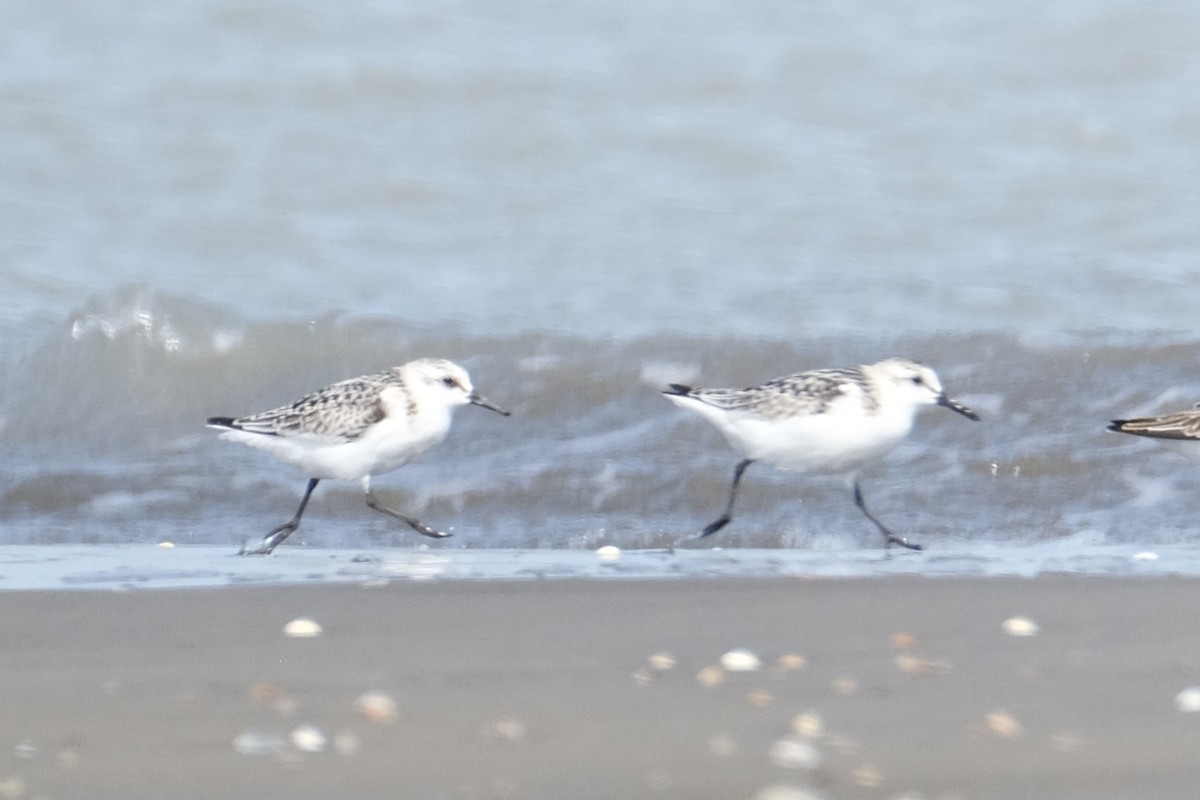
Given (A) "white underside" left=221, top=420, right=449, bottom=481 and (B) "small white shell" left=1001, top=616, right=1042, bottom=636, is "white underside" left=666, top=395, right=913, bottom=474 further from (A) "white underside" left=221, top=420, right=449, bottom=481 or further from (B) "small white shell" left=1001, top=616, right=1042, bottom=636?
(B) "small white shell" left=1001, top=616, right=1042, bottom=636

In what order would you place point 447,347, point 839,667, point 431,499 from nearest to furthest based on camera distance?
point 839,667 → point 431,499 → point 447,347

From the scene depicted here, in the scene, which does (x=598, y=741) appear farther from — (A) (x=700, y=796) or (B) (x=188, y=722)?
(B) (x=188, y=722)

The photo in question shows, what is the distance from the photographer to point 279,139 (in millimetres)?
11992

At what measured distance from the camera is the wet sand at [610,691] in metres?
3.48

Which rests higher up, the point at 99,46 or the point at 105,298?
the point at 99,46

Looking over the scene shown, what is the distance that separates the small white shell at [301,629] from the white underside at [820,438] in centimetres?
227

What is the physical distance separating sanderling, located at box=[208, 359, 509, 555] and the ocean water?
1.32 feet

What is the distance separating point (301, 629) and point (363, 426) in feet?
6.50

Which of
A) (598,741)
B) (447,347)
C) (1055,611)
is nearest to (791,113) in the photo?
(447,347)

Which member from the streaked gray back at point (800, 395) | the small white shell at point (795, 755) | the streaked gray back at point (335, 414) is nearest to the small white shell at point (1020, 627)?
the small white shell at point (795, 755)

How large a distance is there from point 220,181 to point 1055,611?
784cm

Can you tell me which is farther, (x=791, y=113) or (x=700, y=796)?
(x=791, y=113)

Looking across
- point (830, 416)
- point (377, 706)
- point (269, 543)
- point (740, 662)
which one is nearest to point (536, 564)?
point (269, 543)

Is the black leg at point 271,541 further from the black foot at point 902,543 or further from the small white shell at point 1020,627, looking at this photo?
the small white shell at point 1020,627
